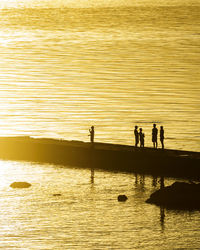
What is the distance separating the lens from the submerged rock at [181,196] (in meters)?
58.4

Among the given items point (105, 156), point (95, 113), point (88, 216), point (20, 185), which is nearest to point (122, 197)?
point (88, 216)

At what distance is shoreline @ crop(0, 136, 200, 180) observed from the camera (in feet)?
218

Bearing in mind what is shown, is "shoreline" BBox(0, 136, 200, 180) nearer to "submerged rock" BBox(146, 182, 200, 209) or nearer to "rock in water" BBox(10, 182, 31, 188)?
"submerged rock" BBox(146, 182, 200, 209)

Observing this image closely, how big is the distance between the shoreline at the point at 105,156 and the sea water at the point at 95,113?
1.71m

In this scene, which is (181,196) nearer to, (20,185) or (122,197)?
(122,197)

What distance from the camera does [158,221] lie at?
56.0m

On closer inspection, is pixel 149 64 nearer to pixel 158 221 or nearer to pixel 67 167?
pixel 67 167

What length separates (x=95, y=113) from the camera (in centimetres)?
9881

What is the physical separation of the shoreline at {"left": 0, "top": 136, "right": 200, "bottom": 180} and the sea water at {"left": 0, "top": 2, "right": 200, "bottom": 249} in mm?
1713

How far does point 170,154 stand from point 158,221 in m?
12.7

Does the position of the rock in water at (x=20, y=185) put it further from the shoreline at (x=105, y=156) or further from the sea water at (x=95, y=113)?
the shoreline at (x=105, y=156)

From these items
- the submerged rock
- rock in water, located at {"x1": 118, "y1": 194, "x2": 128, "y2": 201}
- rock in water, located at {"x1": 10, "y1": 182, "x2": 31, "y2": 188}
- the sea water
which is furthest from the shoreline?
rock in water, located at {"x1": 118, "y1": 194, "x2": 128, "y2": 201}

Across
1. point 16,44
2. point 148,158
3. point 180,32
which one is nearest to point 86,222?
point 148,158

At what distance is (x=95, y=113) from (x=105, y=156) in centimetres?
2900
